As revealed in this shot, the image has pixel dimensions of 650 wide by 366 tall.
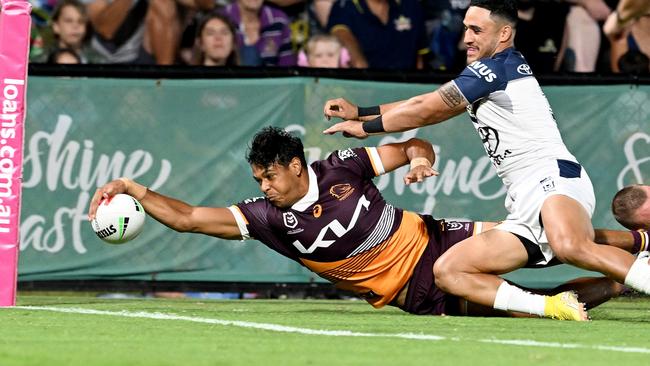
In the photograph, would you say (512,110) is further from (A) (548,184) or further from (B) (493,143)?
(A) (548,184)

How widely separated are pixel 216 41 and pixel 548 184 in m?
5.61

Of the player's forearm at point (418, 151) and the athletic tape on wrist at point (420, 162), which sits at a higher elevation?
the player's forearm at point (418, 151)

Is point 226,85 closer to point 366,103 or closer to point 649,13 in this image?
point 366,103

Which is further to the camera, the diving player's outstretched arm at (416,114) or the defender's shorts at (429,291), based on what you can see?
the defender's shorts at (429,291)

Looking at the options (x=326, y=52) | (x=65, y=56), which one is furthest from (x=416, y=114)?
(x=65, y=56)

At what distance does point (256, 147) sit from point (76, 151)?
3631 millimetres

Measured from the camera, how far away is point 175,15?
12.9 metres

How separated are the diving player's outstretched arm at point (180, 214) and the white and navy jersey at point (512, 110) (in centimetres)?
173

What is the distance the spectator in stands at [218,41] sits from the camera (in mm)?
12461

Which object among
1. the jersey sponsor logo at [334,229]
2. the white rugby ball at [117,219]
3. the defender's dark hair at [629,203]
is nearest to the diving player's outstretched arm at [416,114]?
the jersey sponsor logo at [334,229]

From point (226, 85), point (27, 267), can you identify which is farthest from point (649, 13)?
point (27, 267)

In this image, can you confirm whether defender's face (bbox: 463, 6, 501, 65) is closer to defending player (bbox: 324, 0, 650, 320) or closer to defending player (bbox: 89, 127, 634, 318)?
defending player (bbox: 324, 0, 650, 320)

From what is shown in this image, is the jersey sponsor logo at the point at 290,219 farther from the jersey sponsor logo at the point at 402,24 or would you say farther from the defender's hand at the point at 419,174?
the jersey sponsor logo at the point at 402,24

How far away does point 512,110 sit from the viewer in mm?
7719
